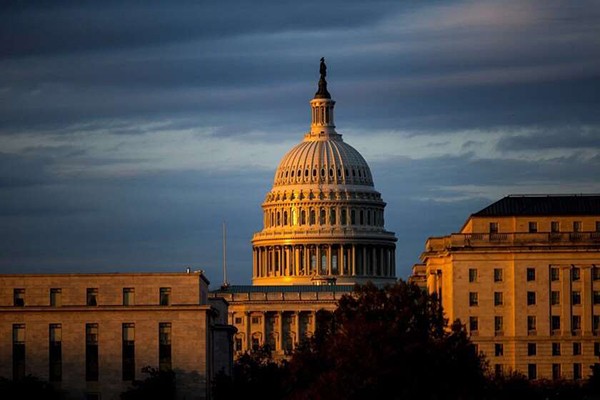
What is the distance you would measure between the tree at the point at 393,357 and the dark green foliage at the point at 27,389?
18348mm

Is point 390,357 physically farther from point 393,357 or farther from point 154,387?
point 154,387

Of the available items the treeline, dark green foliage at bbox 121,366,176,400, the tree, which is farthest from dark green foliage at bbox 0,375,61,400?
the tree

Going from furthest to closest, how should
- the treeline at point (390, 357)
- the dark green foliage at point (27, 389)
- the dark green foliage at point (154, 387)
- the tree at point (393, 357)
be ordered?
the dark green foliage at point (154, 387)
the dark green foliage at point (27, 389)
the treeline at point (390, 357)
the tree at point (393, 357)

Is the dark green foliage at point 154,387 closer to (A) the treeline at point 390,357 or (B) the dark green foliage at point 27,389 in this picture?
(B) the dark green foliage at point 27,389

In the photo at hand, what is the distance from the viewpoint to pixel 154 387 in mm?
192750

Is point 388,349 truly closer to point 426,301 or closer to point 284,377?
point 426,301

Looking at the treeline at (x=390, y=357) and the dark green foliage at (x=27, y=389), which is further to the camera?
the dark green foliage at (x=27, y=389)

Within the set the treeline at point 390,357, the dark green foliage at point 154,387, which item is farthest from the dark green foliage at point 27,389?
the treeline at point 390,357

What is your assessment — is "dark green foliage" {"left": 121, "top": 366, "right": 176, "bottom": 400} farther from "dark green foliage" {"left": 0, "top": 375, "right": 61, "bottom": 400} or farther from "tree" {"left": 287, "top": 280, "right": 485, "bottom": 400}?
"tree" {"left": 287, "top": 280, "right": 485, "bottom": 400}

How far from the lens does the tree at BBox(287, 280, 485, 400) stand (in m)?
165

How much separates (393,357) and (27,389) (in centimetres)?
3308

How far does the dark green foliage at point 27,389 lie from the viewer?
190 meters

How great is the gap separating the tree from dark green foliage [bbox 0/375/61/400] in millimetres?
18348

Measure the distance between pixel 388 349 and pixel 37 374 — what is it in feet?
A: 131
